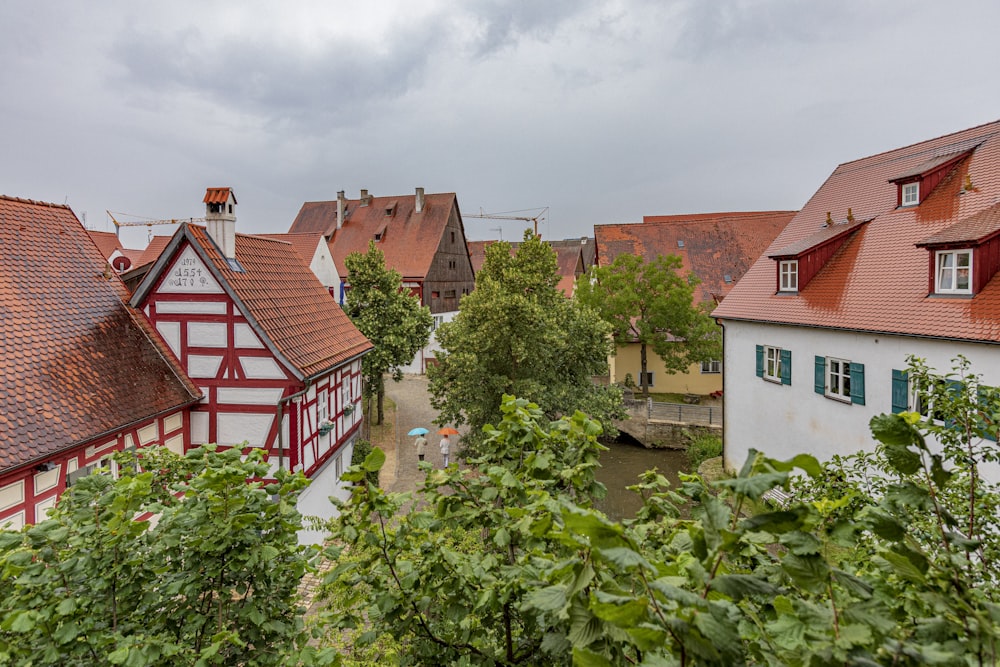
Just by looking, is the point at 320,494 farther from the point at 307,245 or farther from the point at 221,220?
the point at 307,245

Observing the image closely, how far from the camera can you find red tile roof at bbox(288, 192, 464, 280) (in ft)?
114

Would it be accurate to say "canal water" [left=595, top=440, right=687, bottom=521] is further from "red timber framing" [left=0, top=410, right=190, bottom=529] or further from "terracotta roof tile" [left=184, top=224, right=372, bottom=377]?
"red timber framing" [left=0, top=410, right=190, bottom=529]

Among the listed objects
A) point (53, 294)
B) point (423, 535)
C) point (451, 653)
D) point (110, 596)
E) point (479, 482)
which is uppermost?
point (53, 294)

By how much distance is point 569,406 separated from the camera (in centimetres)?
1664

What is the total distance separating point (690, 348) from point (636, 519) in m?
21.6

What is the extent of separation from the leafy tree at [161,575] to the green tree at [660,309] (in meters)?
20.8

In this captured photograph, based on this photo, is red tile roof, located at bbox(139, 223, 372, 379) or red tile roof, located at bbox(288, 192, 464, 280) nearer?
red tile roof, located at bbox(139, 223, 372, 379)

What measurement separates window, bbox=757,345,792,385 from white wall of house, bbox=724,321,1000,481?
0.46 ft

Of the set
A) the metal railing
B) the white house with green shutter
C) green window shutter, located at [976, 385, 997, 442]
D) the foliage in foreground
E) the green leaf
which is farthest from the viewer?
the metal railing

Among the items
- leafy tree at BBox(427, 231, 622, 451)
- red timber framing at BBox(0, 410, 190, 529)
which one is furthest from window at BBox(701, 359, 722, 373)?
red timber framing at BBox(0, 410, 190, 529)

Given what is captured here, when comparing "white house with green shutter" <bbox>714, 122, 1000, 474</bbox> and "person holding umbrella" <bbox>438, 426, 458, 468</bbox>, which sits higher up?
"white house with green shutter" <bbox>714, 122, 1000, 474</bbox>

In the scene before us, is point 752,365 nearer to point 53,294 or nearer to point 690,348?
point 690,348

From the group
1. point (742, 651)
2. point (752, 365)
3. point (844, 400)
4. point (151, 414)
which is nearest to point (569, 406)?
point (752, 365)

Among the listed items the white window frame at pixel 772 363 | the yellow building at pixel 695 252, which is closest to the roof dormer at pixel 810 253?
the white window frame at pixel 772 363
